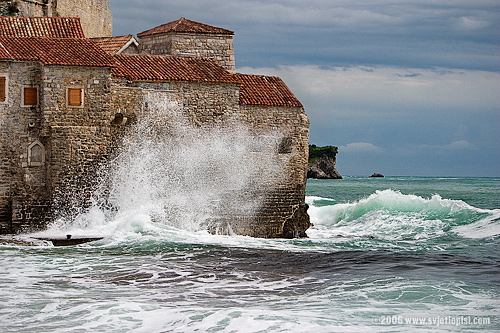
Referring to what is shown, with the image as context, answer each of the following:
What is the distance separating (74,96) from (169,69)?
10.7ft

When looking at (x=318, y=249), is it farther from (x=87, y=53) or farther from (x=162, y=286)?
(x=87, y=53)

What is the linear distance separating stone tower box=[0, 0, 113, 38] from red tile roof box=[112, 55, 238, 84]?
25.4 feet

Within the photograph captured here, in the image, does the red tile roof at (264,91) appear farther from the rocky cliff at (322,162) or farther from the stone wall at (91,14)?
the rocky cliff at (322,162)

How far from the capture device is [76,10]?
29562 mm

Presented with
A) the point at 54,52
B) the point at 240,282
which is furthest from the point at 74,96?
the point at 240,282

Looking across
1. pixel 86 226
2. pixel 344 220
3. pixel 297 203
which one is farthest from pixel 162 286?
pixel 344 220

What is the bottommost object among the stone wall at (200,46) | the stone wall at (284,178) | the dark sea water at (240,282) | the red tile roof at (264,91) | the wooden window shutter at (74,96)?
the dark sea water at (240,282)

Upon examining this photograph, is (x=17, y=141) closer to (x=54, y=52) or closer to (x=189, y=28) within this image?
(x=54, y=52)

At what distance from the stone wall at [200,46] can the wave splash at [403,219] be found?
6.71 metres

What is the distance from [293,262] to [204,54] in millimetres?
9574

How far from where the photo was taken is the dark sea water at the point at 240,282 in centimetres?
1153

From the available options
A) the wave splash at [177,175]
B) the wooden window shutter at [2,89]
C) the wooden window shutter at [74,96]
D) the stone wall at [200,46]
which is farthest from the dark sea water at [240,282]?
the stone wall at [200,46]

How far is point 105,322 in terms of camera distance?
1141 cm

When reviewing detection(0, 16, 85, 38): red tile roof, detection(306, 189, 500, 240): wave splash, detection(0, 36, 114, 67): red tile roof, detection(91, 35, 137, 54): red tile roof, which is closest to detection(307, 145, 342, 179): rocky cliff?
detection(306, 189, 500, 240): wave splash
